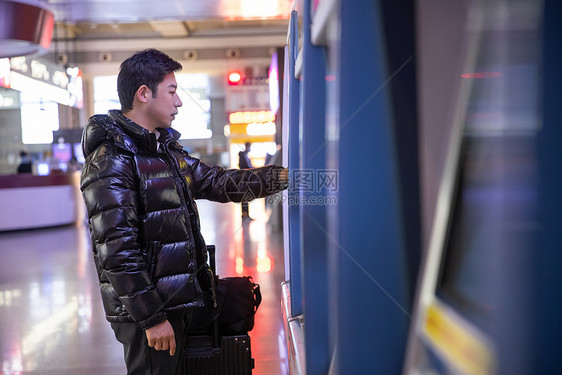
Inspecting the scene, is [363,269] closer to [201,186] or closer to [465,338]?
[465,338]

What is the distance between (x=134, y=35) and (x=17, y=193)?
693 centimetres

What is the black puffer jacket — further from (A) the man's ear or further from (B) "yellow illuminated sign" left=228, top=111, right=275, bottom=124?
(B) "yellow illuminated sign" left=228, top=111, right=275, bottom=124

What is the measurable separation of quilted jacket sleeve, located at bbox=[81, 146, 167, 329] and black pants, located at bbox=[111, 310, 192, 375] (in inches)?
4.9

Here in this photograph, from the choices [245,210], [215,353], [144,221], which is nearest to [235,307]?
[215,353]

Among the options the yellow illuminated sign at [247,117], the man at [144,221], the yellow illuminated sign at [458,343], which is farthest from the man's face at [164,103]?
the yellow illuminated sign at [247,117]

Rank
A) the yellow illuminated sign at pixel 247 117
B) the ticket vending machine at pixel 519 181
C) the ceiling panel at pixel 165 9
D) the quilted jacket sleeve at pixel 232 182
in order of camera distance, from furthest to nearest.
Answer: the yellow illuminated sign at pixel 247 117
the ceiling panel at pixel 165 9
the quilted jacket sleeve at pixel 232 182
the ticket vending machine at pixel 519 181

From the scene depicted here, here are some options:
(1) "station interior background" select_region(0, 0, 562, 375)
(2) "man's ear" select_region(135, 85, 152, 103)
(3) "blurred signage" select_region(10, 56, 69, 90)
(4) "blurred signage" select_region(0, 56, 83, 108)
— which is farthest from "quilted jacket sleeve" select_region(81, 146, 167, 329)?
(3) "blurred signage" select_region(10, 56, 69, 90)

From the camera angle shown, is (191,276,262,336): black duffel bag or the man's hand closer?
the man's hand

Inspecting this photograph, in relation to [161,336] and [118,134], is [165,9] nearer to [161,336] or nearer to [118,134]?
[118,134]

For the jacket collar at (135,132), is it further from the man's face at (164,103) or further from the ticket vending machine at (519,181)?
the ticket vending machine at (519,181)

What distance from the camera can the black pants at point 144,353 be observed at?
1665 millimetres

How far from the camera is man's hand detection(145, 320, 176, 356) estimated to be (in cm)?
160

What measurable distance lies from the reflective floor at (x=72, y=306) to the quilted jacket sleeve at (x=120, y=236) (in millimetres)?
1425

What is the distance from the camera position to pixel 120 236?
1553 millimetres
